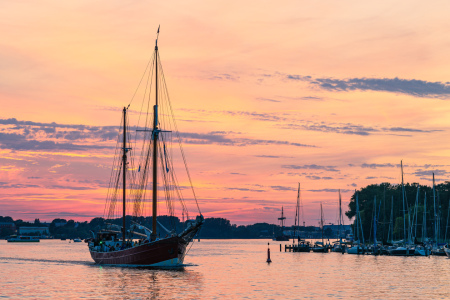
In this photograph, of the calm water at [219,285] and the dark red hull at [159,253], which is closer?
the calm water at [219,285]

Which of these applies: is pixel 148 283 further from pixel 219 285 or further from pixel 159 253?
pixel 159 253

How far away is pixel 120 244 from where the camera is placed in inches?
4040

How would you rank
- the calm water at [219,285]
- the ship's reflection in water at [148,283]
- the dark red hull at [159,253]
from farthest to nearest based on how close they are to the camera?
1. the dark red hull at [159,253]
2. the calm water at [219,285]
3. the ship's reflection in water at [148,283]

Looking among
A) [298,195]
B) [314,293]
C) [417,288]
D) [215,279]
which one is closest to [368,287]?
[417,288]

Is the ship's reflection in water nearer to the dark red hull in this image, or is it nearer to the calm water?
the calm water

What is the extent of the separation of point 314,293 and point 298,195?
443ft

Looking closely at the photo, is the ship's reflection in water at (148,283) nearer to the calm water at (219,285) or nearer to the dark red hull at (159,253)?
the calm water at (219,285)

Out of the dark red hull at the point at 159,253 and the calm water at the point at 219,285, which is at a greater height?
the dark red hull at the point at 159,253

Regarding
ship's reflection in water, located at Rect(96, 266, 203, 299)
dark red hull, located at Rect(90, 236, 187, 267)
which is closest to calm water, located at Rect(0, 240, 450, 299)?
ship's reflection in water, located at Rect(96, 266, 203, 299)

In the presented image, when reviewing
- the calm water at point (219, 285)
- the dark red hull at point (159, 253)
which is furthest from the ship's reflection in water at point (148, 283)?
the dark red hull at point (159, 253)

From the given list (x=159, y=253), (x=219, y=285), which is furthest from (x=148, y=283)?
(x=159, y=253)

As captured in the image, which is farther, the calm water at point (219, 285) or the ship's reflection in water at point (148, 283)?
the calm water at point (219, 285)

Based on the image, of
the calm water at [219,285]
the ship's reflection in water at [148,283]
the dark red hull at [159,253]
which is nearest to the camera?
the ship's reflection in water at [148,283]

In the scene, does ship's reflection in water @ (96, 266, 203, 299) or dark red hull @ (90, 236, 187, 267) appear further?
dark red hull @ (90, 236, 187, 267)
